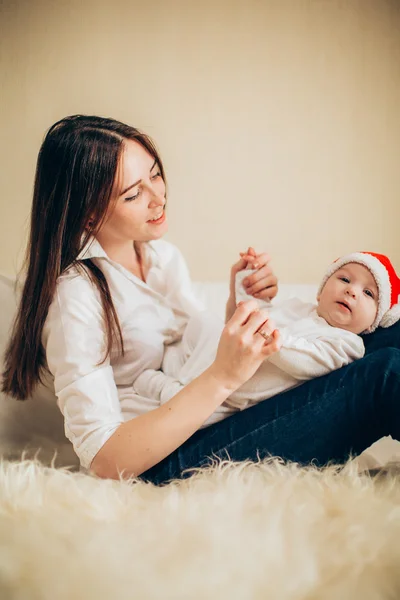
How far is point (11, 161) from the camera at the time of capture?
6.66 ft

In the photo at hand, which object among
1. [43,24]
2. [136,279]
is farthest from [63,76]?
[136,279]

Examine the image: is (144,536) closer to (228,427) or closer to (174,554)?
(174,554)

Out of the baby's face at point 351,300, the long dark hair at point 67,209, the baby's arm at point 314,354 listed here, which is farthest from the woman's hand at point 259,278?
the long dark hair at point 67,209

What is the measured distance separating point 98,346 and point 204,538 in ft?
1.51

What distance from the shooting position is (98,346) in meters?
1.04

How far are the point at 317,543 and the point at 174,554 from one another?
0.21 m

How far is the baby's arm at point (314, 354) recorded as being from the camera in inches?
39.3

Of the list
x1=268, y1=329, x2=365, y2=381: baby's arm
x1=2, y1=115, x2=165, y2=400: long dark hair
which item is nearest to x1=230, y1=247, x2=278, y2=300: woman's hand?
x1=268, y1=329, x2=365, y2=381: baby's arm

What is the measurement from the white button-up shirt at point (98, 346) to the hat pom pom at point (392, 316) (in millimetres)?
458

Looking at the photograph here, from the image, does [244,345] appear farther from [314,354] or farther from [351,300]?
[351,300]

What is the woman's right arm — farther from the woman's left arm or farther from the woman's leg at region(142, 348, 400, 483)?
the woman's left arm

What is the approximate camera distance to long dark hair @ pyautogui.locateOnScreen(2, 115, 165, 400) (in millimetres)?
1093

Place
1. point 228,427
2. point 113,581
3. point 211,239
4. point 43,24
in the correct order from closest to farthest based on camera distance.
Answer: point 113,581, point 228,427, point 43,24, point 211,239

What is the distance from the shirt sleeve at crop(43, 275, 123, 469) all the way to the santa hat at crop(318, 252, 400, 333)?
632 mm
